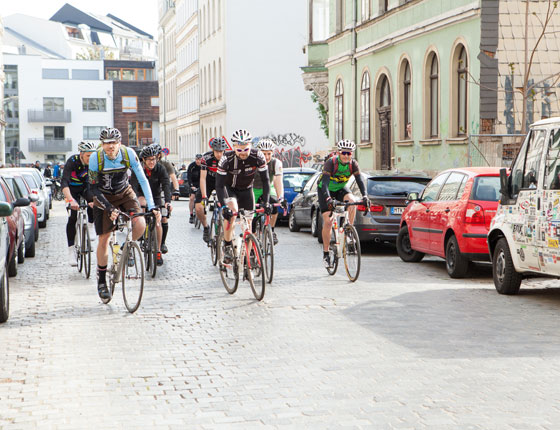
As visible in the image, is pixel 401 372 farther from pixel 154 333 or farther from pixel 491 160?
pixel 491 160

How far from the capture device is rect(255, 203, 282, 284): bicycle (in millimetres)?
11992

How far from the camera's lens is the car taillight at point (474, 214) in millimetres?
13078

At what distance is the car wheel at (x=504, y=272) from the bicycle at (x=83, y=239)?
5423 mm

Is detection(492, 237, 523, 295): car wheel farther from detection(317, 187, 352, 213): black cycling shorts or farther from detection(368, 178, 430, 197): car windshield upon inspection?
detection(368, 178, 430, 197): car windshield

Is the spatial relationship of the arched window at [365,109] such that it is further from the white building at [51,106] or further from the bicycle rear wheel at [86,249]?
the white building at [51,106]

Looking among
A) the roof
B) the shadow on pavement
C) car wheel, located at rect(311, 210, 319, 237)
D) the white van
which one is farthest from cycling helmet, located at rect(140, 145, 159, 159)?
the roof

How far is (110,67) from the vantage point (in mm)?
109875

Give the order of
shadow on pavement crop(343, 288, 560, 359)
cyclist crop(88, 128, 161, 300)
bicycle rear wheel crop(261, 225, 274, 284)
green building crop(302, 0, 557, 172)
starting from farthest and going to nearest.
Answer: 1. green building crop(302, 0, 557, 172)
2. bicycle rear wheel crop(261, 225, 274, 284)
3. cyclist crop(88, 128, 161, 300)
4. shadow on pavement crop(343, 288, 560, 359)

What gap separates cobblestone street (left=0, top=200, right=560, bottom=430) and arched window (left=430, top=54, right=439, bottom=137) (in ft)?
50.7

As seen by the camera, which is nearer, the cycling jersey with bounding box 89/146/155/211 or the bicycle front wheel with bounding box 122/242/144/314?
the bicycle front wheel with bounding box 122/242/144/314

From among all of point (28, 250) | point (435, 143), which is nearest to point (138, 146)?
point (435, 143)

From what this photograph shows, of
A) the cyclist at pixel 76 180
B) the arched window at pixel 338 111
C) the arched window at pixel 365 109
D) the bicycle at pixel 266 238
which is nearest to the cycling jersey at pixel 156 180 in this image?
the cyclist at pixel 76 180

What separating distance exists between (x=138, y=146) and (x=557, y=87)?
85176mm

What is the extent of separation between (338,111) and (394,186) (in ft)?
73.0
